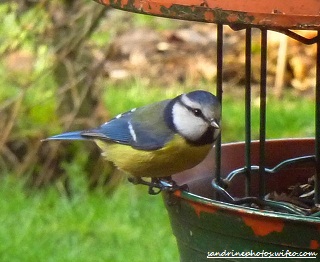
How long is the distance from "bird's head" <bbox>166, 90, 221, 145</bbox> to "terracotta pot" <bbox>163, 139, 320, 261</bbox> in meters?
0.08

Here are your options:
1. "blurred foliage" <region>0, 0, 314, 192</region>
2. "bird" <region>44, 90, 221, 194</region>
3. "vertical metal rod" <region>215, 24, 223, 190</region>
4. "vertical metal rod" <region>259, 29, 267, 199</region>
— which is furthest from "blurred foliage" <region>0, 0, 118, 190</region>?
"vertical metal rod" <region>259, 29, 267, 199</region>

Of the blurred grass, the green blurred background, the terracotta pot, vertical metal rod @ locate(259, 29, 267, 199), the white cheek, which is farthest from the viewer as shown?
the green blurred background

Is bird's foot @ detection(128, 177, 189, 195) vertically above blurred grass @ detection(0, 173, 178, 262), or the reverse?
bird's foot @ detection(128, 177, 189, 195)

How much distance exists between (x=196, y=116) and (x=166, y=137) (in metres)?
0.14

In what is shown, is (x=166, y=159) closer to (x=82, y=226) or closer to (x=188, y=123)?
(x=188, y=123)

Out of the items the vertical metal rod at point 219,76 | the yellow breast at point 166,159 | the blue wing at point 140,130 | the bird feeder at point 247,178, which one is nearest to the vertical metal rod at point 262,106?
the bird feeder at point 247,178

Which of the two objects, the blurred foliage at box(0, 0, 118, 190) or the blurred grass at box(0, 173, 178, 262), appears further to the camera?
the blurred foliage at box(0, 0, 118, 190)

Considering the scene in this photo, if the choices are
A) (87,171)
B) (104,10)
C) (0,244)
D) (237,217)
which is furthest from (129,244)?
(237,217)

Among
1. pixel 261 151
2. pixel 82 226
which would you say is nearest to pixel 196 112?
pixel 261 151

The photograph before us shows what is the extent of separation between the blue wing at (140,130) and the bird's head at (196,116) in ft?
0.15

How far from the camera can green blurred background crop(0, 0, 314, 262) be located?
4.09 metres

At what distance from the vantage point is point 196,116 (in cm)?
265

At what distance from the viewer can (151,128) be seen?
2.80 meters

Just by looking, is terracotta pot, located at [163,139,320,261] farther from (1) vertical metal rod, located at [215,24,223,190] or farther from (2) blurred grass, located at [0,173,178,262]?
(2) blurred grass, located at [0,173,178,262]
